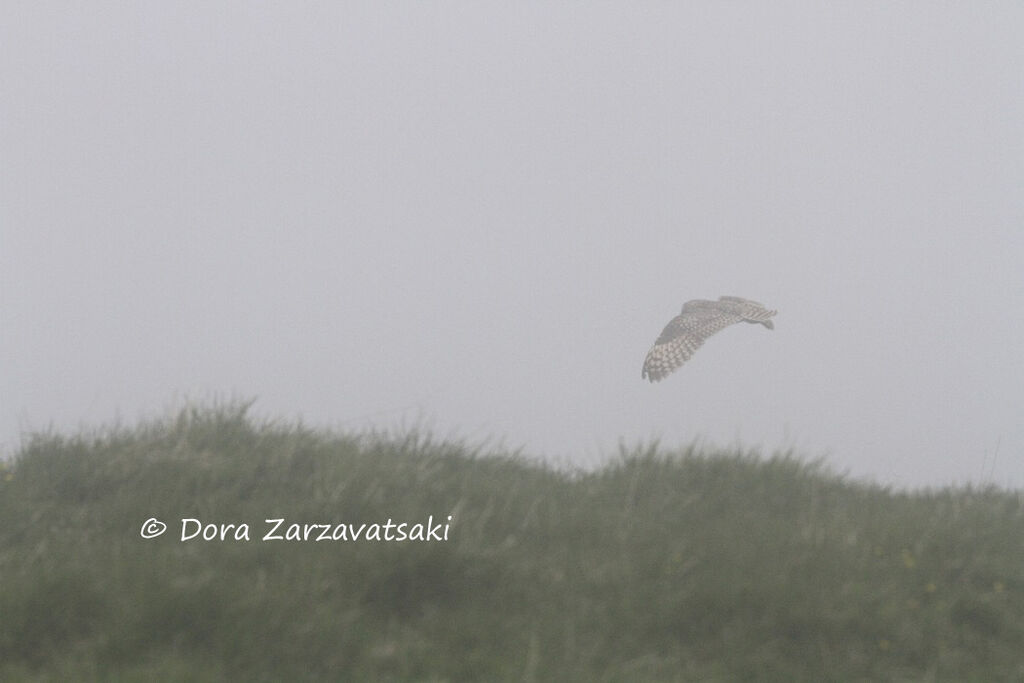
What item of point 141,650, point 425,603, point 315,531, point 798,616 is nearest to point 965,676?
point 798,616

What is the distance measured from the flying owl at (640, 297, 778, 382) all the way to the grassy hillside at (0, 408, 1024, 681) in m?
12.3

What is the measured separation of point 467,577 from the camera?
4.13m

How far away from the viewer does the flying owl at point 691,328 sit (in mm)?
17703

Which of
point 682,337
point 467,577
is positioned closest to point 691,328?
point 682,337

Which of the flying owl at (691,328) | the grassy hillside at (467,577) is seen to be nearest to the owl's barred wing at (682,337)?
the flying owl at (691,328)

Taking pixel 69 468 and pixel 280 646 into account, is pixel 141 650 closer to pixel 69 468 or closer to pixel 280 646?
pixel 280 646

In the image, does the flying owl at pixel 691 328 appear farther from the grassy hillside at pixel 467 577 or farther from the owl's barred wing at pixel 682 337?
the grassy hillside at pixel 467 577

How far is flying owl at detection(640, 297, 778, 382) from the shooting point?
17.7 m

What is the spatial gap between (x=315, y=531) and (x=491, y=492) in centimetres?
96

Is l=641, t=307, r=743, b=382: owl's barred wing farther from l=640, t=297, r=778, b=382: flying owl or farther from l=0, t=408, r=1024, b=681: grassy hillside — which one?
l=0, t=408, r=1024, b=681: grassy hillside

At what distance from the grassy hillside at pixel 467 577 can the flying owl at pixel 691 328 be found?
12312 millimetres

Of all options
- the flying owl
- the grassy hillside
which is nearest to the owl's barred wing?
the flying owl

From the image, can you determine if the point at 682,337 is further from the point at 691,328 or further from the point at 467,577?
the point at 467,577

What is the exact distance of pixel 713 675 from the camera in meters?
3.60
